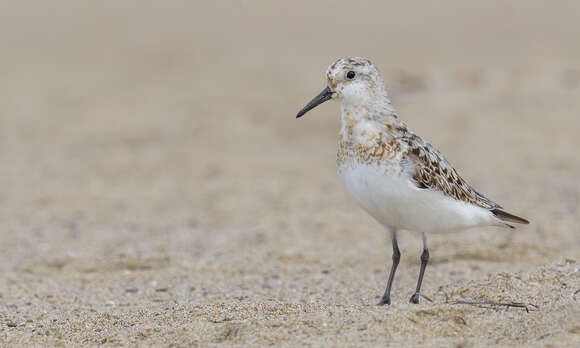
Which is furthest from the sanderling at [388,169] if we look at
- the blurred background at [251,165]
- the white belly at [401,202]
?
the blurred background at [251,165]

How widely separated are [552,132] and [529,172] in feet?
4.04

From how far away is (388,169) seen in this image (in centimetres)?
491

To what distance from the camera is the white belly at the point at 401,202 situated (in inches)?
192

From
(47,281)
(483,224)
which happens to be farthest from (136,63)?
(483,224)

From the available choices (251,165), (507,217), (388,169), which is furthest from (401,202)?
(251,165)

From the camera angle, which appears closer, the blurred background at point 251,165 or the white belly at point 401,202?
the white belly at point 401,202

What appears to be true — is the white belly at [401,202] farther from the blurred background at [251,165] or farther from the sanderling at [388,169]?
the blurred background at [251,165]

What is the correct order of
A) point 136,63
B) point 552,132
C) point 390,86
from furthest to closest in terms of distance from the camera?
point 136,63 → point 390,86 → point 552,132

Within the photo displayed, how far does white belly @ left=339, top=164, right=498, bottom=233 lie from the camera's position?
4.89 m

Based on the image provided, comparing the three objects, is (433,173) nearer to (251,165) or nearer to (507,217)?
(507,217)

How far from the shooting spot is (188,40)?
55.4ft

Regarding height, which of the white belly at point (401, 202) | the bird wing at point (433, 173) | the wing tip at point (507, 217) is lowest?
the white belly at point (401, 202)

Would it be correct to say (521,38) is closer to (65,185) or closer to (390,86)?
(390,86)

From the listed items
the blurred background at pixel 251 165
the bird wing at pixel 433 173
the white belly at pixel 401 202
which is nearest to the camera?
the white belly at pixel 401 202
